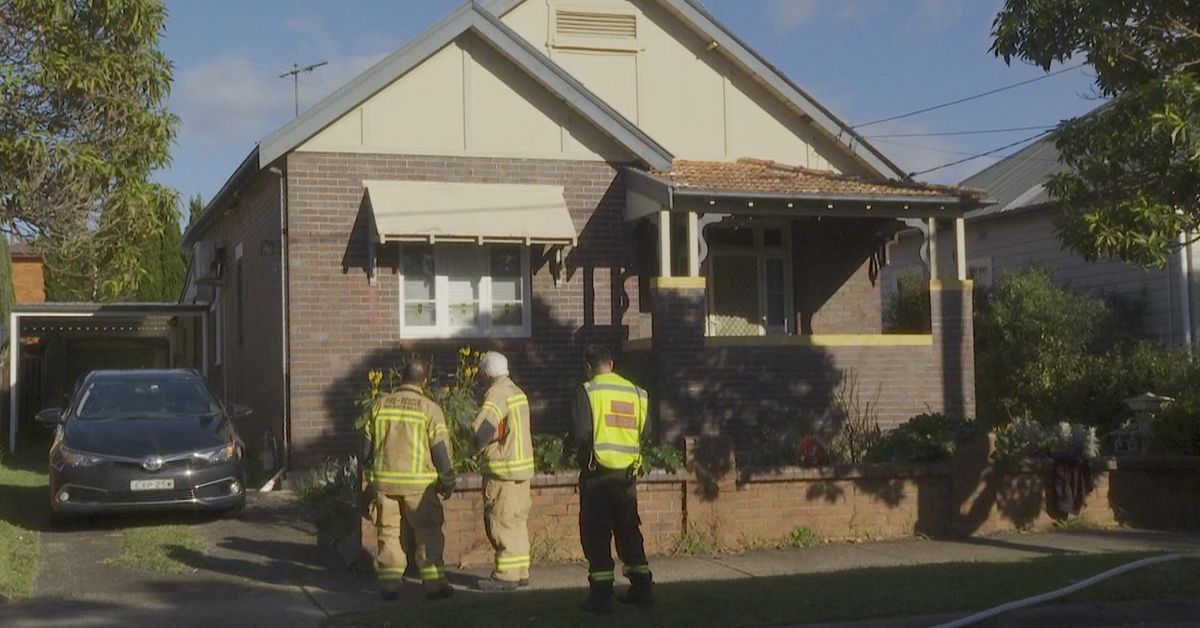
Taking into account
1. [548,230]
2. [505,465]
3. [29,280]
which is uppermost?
[29,280]

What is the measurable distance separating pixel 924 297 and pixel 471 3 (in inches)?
262

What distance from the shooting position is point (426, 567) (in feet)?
31.6

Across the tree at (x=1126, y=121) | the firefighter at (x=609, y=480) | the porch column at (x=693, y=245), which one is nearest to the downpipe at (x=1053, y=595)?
the firefighter at (x=609, y=480)

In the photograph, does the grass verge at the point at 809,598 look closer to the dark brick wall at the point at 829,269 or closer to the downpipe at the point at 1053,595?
the downpipe at the point at 1053,595

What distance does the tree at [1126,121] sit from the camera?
35.1 feet

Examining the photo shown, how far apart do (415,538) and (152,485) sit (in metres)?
4.30

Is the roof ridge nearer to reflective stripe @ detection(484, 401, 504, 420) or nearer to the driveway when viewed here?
the driveway

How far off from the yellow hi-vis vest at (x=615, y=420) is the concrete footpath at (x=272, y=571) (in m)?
1.75

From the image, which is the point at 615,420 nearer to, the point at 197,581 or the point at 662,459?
the point at 662,459

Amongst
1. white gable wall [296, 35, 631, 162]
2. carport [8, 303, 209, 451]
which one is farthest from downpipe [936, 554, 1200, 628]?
carport [8, 303, 209, 451]

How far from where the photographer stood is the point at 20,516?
1427 cm

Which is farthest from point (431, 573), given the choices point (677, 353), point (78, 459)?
point (677, 353)

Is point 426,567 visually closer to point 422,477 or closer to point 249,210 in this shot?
point 422,477

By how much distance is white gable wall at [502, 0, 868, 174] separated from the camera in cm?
1905
